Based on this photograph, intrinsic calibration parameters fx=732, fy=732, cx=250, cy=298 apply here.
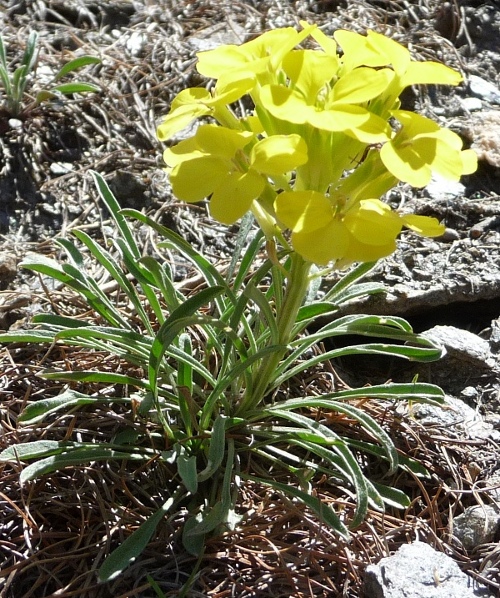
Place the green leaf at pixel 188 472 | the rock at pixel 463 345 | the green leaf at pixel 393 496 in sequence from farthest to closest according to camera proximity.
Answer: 1. the rock at pixel 463 345
2. the green leaf at pixel 393 496
3. the green leaf at pixel 188 472

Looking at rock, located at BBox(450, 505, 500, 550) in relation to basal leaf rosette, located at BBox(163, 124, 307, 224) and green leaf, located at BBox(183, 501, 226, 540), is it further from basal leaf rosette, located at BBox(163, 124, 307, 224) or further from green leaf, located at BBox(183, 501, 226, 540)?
basal leaf rosette, located at BBox(163, 124, 307, 224)

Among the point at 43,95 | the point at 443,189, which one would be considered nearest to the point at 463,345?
the point at 443,189

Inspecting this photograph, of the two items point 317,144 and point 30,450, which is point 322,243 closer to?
point 317,144

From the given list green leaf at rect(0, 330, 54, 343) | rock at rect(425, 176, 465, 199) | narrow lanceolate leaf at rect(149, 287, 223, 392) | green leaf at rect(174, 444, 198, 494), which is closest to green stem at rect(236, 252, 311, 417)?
narrow lanceolate leaf at rect(149, 287, 223, 392)

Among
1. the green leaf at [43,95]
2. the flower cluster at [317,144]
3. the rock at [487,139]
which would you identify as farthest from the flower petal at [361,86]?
the green leaf at [43,95]

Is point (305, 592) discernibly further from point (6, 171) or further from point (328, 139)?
point (6, 171)

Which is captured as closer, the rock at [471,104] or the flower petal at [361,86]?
the flower petal at [361,86]

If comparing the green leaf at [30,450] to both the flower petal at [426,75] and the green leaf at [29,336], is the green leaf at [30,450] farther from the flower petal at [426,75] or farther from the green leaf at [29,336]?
the flower petal at [426,75]

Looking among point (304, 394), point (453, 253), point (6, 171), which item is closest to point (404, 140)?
point (304, 394)
